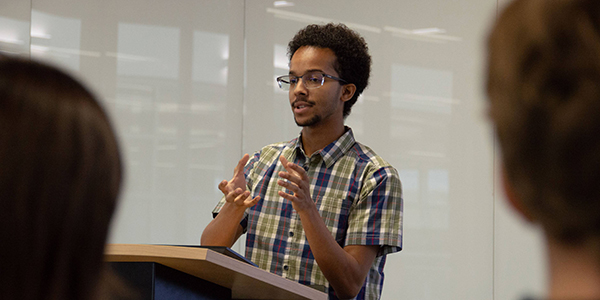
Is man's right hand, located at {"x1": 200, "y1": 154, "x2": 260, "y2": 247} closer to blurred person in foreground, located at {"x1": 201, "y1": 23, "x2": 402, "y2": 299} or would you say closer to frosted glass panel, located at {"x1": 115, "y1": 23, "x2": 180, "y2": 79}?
blurred person in foreground, located at {"x1": 201, "y1": 23, "x2": 402, "y2": 299}

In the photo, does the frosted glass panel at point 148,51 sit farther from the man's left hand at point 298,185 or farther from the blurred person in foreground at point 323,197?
the man's left hand at point 298,185

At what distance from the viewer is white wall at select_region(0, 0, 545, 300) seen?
11.3ft

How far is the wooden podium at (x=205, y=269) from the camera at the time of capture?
4.38 ft

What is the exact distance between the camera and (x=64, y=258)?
1.80 ft

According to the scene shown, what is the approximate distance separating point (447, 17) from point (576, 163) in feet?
10.9

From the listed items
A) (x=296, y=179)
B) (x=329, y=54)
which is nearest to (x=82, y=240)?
(x=296, y=179)

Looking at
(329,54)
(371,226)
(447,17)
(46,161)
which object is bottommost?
(371,226)

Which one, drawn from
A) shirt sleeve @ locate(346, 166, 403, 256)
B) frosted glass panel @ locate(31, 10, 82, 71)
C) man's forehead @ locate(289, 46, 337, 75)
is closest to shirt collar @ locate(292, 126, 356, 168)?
shirt sleeve @ locate(346, 166, 403, 256)

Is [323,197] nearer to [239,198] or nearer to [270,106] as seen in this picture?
[239,198]

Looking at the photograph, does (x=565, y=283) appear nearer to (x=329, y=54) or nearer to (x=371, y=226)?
(x=371, y=226)

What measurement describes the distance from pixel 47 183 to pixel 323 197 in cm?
158

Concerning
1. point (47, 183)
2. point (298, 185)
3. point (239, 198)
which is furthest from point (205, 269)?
point (47, 183)

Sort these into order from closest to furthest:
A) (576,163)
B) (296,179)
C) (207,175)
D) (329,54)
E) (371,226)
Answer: (576,163)
(296,179)
(371,226)
(329,54)
(207,175)

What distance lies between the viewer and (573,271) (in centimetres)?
47
